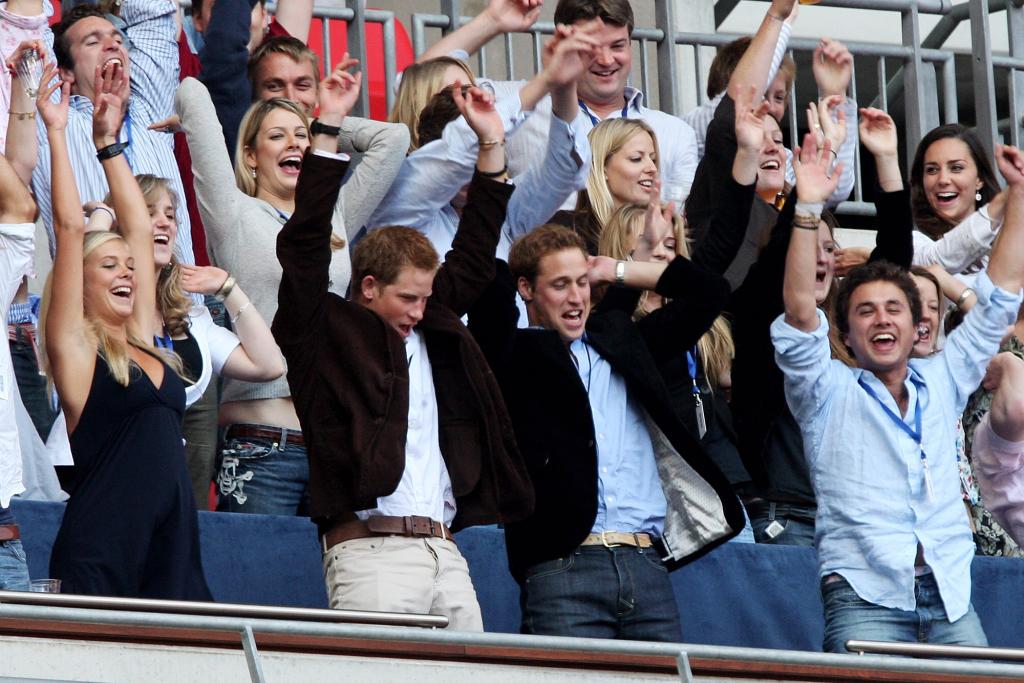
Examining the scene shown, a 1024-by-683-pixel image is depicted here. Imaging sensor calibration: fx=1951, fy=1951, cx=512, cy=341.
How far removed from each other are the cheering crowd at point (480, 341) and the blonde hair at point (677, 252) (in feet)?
0.05

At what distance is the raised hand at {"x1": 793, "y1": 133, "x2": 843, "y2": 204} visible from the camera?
6.26 meters

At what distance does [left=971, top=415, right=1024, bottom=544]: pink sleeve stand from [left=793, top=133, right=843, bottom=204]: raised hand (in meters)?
1.05

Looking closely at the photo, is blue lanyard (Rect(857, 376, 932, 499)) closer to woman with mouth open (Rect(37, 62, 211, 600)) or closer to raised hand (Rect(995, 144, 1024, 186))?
raised hand (Rect(995, 144, 1024, 186))

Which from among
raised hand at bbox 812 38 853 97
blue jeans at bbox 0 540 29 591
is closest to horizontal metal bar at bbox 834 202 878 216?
raised hand at bbox 812 38 853 97

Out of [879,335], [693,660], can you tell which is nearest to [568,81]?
[879,335]

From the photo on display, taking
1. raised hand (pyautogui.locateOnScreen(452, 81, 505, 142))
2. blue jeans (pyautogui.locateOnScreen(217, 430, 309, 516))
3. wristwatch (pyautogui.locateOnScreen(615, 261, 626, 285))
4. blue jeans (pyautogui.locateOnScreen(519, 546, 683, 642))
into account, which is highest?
raised hand (pyautogui.locateOnScreen(452, 81, 505, 142))

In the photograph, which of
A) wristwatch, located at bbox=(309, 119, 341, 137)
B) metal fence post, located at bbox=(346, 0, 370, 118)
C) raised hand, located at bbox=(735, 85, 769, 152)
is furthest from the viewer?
metal fence post, located at bbox=(346, 0, 370, 118)

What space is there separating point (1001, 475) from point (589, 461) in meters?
1.81

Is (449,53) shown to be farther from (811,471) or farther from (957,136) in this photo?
(811,471)

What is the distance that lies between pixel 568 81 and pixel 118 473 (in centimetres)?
211

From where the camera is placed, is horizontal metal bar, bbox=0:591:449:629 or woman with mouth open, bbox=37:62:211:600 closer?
horizontal metal bar, bbox=0:591:449:629

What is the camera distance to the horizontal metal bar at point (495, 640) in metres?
4.04

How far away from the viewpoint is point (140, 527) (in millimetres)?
5129

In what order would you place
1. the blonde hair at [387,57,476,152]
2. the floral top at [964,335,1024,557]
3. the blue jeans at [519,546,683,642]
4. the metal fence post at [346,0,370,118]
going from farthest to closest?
the metal fence post at [346,0,370,118] < the blonde hair at [387,57,476,152] < the floral top at [964,335,1024,557] < the blue jeans at [519,546,683,642]
